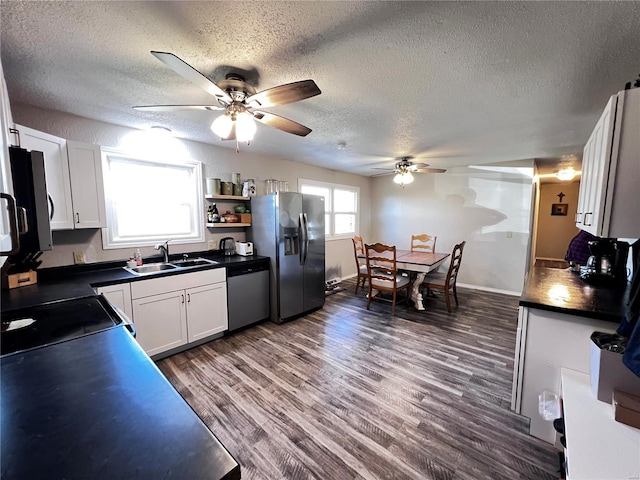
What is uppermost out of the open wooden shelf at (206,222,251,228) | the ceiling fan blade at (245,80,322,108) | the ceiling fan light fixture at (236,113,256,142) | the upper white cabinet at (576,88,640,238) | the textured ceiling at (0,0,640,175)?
the textured ceiling at (0,0,640,175)

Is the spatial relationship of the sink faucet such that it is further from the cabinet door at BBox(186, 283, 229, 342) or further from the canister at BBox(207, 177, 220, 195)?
the canister at BBox(207, 177, 220, 195)

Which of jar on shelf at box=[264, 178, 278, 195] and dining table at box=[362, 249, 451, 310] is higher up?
jar on shelf at box=[264, 178, 278, 195]

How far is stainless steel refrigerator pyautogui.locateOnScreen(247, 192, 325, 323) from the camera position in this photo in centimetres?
327

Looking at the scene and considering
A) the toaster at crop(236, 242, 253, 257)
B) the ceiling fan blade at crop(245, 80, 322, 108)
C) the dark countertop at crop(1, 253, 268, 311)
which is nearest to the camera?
the ceiling fan blade at crop(245, 80, 322, 108)

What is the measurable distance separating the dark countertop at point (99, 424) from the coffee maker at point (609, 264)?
284 cm

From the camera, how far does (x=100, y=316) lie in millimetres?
1450

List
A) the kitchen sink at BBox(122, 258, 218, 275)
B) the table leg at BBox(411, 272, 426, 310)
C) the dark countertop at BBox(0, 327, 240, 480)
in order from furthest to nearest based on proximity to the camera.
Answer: the table leg at BBox(411, 272, 426, 310) < the kitchen sink at BBox(122, 258, 218, 275) < the dark countertop at BBox(0, 327, 240, 480)

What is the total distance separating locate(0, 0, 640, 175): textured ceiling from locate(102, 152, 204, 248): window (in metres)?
0.54

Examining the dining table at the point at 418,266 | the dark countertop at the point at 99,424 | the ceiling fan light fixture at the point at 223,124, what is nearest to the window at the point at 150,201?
the ceiling fan light fixture at the point at 223,124

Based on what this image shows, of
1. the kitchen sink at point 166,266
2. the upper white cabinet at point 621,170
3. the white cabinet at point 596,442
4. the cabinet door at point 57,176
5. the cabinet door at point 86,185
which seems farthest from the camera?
the kitchen sink at point 166,266

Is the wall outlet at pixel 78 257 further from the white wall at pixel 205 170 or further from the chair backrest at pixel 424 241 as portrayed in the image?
the chair backrest at pixel 424 241

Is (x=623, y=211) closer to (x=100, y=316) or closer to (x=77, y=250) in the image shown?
(x=100, y=316)

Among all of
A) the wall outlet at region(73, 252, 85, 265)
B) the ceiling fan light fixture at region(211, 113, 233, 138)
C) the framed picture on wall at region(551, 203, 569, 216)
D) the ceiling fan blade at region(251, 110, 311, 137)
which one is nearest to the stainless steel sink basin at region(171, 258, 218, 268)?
the wall outlet at region(73, 252, 85, 265)

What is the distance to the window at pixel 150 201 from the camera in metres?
2.66
